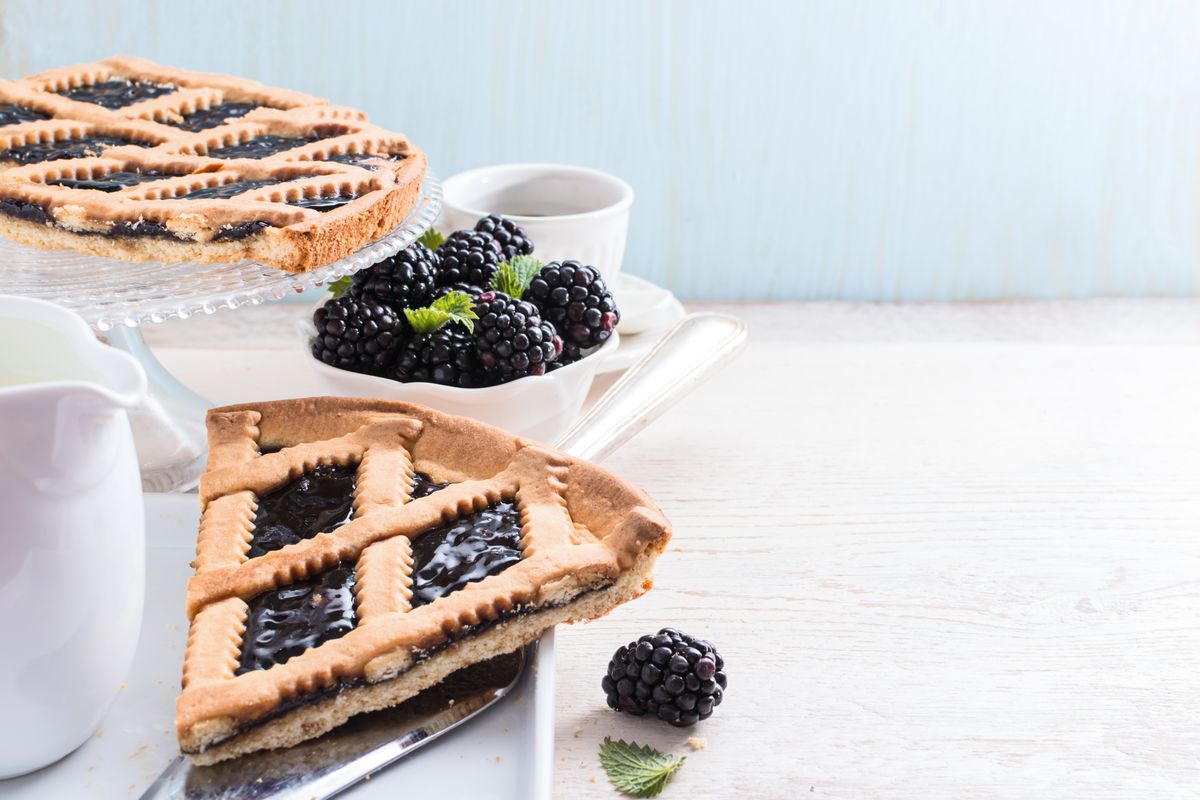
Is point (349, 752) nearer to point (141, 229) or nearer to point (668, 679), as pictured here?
point (668, 679)

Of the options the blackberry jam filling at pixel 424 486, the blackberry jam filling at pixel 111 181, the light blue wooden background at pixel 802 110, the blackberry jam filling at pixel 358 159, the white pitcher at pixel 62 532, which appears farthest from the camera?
the light blue wooden background at pixel 802 110

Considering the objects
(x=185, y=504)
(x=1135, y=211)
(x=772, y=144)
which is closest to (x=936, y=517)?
(x=185, y=504)

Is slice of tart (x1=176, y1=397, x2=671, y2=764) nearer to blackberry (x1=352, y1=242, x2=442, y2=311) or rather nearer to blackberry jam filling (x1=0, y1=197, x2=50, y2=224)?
blackberry (x1=352, y1=242, x2=442, y2=311)

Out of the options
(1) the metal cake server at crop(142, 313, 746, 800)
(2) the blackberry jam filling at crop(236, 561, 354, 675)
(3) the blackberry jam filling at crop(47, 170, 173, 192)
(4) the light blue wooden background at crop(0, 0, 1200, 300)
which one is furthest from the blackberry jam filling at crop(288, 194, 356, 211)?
(4) the light blue wooden background at crop(0, 0, 1200, 300)

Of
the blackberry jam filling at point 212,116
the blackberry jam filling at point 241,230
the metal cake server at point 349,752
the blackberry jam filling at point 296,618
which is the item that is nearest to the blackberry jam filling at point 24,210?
the blackberry jam filling at point 241,230

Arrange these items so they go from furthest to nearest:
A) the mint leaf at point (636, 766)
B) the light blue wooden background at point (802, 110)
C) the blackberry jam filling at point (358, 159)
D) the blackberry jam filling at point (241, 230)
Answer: the light blue wooden background at point (802, 110), the blackberry jam filling at point (358, 159), the blackberry jam filling at point (241, 230), the mint leaf at point (636, 766)

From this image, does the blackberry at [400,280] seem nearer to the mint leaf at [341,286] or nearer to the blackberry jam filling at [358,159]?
the mint leaf at [341,286]
